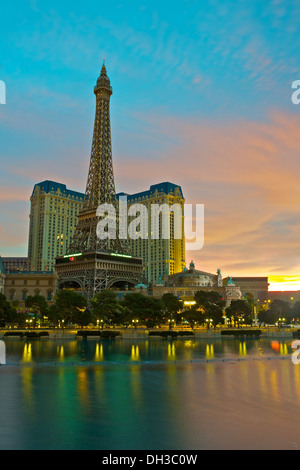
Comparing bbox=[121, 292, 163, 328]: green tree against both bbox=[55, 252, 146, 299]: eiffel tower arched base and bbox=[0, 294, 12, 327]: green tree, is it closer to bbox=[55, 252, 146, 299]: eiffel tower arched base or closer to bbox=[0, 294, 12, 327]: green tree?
bbox=[0, 294, 12, 327]: green tree

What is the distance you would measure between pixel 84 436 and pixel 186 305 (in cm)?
13365

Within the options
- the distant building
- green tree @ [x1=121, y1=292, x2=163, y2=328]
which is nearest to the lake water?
green tree @ [x1=121, y1=292, x2=163, y2=328]

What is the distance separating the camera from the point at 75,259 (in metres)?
156

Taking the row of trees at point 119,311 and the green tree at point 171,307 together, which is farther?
the green tree at point 171,307

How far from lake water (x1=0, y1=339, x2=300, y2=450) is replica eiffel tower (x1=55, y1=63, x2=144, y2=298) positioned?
105431mm

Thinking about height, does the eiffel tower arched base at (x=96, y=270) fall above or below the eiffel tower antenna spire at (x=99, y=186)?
below

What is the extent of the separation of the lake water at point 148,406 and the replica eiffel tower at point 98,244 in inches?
4151

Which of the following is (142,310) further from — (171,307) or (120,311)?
(171,307)

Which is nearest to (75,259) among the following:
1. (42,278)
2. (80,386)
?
(42,278)

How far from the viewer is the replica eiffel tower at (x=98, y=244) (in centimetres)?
15025

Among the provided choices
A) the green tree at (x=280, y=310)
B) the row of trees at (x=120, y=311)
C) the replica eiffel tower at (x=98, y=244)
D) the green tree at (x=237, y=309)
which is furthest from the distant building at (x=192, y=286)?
the row of trees at (x=120, y=311)

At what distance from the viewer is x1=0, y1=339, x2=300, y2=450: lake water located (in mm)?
19016

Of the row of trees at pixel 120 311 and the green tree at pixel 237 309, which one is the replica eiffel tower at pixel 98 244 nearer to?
the row of trees at pixel 120 311

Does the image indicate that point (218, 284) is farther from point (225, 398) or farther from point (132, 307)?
point (225, 398)
